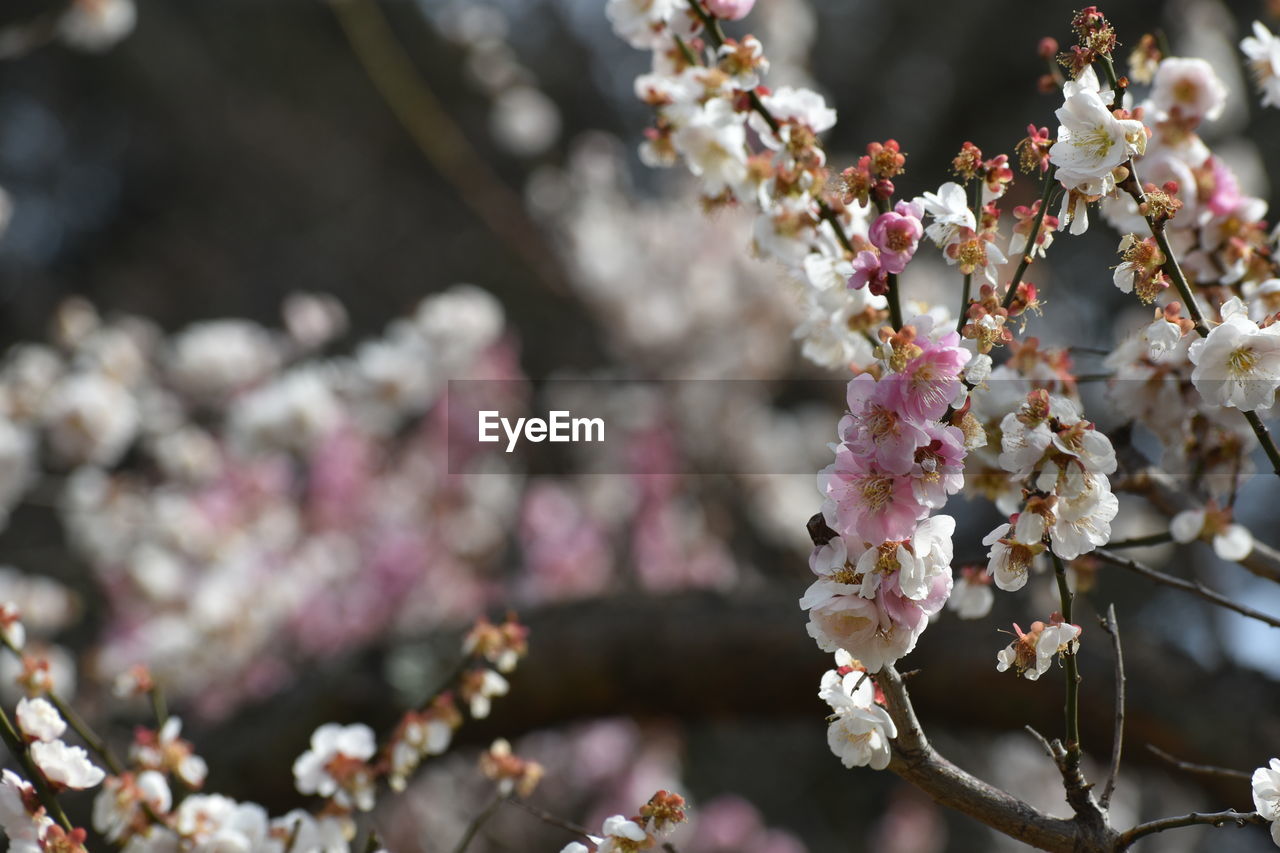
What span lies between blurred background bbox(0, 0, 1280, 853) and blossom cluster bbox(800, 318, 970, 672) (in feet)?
1.02

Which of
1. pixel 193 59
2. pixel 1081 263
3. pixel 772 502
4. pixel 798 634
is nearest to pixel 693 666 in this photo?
pixel 798 634

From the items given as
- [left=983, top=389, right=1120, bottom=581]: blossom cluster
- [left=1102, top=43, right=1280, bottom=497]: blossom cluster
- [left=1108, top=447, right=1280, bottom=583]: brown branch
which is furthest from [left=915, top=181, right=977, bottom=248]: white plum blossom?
[left=1108, top=447, right=1280, bottom=583]: brown branch

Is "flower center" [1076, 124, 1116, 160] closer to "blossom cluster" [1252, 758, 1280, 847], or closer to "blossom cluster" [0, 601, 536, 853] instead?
"blossom cluster" [1252, 758, 1280, 847]

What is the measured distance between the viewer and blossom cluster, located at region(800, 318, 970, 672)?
61 cm

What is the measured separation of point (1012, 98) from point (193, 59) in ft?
14.2

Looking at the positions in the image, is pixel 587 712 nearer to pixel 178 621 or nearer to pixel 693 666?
pixel 693 666

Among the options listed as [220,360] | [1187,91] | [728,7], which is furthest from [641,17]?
[220,360]

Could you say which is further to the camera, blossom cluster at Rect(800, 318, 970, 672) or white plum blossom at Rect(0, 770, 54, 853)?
white plum blossom at Rect(0, 770, 54, 853)

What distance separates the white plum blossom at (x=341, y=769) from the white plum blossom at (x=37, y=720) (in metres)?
0.21

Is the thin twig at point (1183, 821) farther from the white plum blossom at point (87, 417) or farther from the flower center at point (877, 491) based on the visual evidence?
the white plum blossom at point (87, 417)

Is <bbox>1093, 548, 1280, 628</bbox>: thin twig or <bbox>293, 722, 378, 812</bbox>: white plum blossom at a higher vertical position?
<bbox>1093, 548, 1280, 628</bbox>: thin twig

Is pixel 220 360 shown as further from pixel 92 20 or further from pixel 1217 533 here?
pixel 1217 533

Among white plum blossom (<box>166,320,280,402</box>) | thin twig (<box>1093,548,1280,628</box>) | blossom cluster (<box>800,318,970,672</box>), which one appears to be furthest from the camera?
white plum blossom (<box>166,320,280,402</box>)

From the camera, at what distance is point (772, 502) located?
384cm
